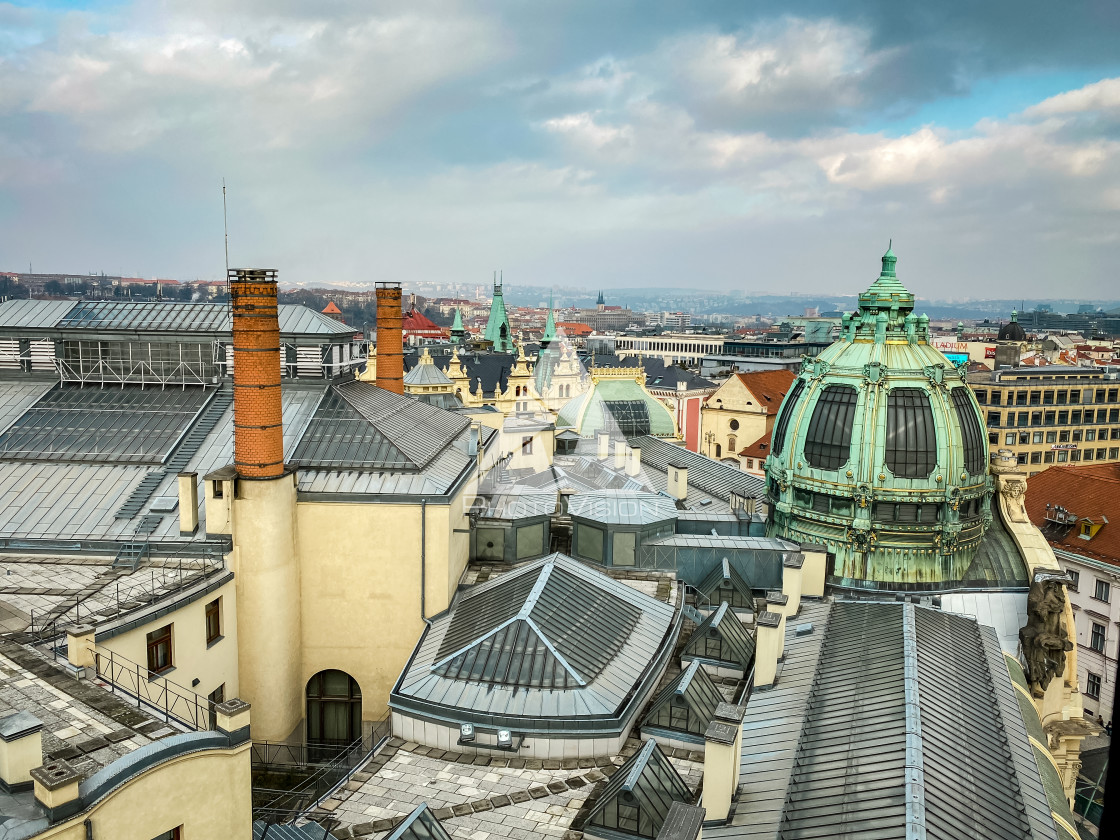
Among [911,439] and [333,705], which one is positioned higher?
[911,439]

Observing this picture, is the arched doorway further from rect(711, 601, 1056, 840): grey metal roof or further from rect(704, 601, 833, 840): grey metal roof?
rect(711, 601, 1056, 840): grey metal roof

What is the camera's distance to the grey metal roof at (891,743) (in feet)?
54.5

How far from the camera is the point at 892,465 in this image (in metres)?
31.7

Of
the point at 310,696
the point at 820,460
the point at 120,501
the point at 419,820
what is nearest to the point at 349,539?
the point at 310,696

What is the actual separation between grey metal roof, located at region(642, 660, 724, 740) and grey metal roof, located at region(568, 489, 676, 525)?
11.2 m

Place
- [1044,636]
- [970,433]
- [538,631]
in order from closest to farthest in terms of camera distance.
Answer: [538,631], [1044,636], [970,433]

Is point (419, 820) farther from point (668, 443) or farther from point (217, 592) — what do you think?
point (668, 443)

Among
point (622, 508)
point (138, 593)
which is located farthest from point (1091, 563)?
point (138, 593)

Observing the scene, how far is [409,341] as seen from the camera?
178 m

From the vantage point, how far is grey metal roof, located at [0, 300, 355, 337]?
3912 cm

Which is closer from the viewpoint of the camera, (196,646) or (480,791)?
(480,791)

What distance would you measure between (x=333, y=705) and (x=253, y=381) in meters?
12.9

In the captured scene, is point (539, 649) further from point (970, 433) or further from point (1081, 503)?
point (1081, 503)

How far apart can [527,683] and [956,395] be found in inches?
792
